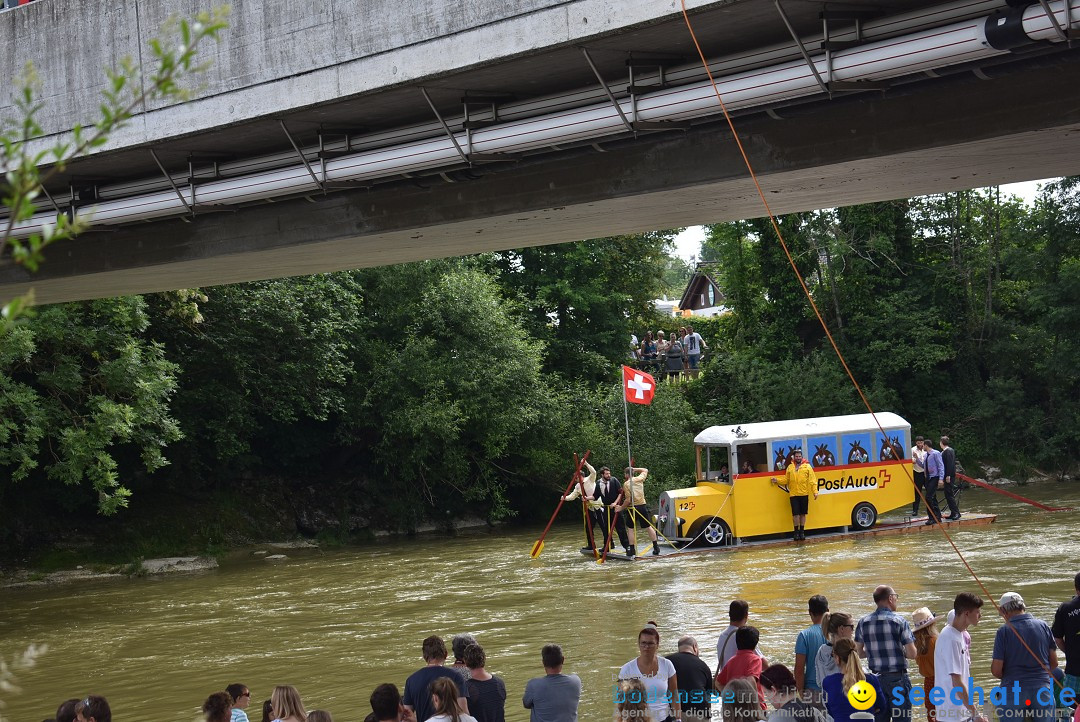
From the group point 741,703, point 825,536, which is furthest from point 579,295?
point 741,703

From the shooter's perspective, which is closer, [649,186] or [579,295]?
[649,186]

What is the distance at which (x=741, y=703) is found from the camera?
7.45m

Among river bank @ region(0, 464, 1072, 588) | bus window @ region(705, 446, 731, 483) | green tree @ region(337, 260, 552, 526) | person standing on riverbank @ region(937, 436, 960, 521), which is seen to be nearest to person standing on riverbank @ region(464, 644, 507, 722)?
bus window @ region(705, 446, 731, 483)

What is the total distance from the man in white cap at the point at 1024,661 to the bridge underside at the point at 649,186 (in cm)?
414

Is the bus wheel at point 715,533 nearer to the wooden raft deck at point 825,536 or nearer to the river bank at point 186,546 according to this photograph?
the wooden raft deck at point 825,536

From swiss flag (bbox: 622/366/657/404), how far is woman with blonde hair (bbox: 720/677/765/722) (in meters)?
16.1

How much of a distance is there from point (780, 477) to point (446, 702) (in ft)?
56.7

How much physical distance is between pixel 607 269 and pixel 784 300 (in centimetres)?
720

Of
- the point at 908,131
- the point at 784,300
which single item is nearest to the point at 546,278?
the point at 784,300

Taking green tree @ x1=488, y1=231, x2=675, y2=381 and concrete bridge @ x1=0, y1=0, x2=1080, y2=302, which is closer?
concrete bridge @ x1=0, y1=0, x2=1080, y2=302

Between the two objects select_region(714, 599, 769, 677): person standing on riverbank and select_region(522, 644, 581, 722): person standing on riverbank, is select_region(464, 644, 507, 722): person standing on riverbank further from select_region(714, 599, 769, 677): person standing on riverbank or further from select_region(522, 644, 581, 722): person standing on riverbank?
select_region(714, 599, 769, 677): person standing on riverbank

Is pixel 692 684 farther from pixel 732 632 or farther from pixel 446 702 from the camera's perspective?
pixel 446 702

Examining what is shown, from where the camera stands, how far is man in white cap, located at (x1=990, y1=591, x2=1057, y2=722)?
8.22 metres

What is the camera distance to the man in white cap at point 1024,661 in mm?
8219
